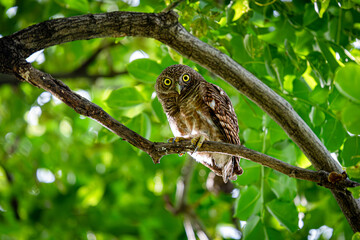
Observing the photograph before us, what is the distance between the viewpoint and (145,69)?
2.91 metres

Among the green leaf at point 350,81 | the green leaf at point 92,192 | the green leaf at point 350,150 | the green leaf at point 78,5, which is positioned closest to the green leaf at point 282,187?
the green leaf at point 350,150

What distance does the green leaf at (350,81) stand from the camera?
143 centimetres

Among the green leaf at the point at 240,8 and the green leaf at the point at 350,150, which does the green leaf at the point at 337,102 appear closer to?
the green leaf at the point at 350,150

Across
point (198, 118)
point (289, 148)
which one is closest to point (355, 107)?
point (289, 148)

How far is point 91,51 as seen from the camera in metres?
6.36

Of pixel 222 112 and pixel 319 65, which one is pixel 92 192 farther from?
pixel 319 65

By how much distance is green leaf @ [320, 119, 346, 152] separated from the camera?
2656 millimetres

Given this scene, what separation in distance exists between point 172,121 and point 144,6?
3.01ft

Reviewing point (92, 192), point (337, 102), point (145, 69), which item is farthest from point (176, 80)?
point (92, 192)

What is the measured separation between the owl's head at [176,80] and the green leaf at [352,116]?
59.8 inches

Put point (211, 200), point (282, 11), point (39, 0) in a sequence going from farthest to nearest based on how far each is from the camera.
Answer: point (211, 200), point (39, 0), point (282, 11)

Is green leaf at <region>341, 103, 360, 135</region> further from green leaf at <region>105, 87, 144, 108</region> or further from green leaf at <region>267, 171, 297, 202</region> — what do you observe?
green leaf at <region>105, 87, 144, 108</region>

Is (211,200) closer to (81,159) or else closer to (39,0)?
(81,159)

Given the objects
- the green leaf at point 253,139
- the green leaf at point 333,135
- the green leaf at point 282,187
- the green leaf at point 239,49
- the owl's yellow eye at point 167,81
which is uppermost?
the green leaf at point 239,49
